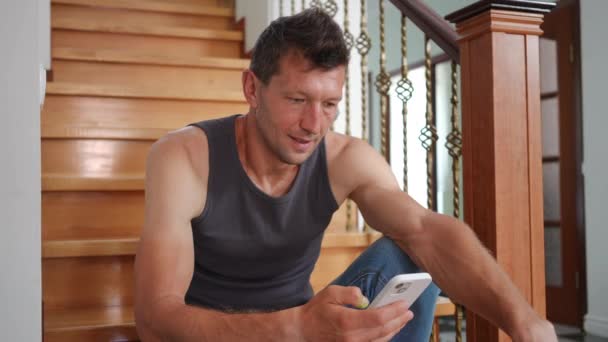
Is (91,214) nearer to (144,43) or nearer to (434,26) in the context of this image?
(434,26)

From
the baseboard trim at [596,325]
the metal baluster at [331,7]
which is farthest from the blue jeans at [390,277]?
the baseboard trim at [596,325]

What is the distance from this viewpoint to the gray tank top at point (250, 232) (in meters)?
1.54

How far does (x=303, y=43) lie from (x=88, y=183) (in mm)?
1029

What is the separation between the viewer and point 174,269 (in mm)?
1307

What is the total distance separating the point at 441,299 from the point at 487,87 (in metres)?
0.67

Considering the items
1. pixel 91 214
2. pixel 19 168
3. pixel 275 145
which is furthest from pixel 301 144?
pixel 91 214

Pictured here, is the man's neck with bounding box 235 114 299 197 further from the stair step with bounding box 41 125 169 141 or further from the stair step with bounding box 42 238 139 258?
the stair step with bounding box 41 125 169 141

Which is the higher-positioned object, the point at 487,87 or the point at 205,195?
the point at 487,87

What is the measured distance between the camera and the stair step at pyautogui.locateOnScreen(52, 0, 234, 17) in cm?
357

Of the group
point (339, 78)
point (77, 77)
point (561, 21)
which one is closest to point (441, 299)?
point (339, 78)

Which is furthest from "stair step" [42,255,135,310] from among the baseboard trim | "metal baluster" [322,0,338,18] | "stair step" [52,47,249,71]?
the baseboard trim

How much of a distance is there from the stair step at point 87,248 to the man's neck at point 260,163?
55 centimetres

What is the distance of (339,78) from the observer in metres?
1.49

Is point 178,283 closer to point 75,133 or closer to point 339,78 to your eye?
point 339,78
